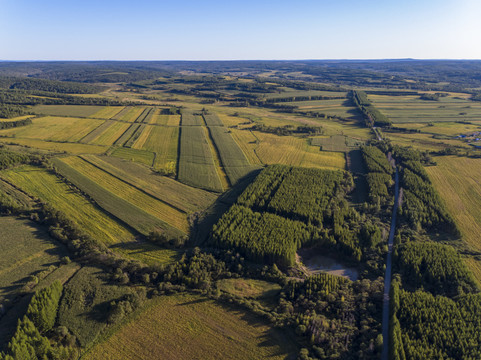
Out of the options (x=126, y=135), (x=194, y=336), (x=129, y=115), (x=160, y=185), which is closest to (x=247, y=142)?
(x=160, y=185)

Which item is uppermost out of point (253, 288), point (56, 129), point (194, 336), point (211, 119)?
point (211, 119)

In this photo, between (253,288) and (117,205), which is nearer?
(253,288)

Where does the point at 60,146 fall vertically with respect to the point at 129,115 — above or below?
below

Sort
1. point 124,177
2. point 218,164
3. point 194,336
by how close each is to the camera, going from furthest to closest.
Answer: point 218,164, point 124,177, point 194,336

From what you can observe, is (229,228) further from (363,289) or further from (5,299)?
(5,299)

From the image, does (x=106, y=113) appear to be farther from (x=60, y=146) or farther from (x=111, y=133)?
(x=60, y=146)

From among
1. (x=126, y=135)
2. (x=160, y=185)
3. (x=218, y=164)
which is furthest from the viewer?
(x=126, y=135)
